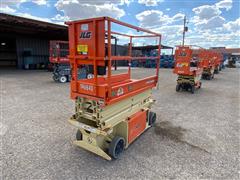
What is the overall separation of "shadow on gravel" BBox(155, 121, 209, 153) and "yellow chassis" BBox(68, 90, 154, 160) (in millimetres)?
1073

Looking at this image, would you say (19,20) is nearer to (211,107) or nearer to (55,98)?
(55,98)

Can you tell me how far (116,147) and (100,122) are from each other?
0.58 meters

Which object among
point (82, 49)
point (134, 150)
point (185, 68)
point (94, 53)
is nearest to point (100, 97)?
point (94, 53)

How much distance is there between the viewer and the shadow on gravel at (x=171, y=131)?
331cm

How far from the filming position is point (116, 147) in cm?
260

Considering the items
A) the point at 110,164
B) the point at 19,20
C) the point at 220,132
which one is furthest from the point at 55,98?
the point at 19,20

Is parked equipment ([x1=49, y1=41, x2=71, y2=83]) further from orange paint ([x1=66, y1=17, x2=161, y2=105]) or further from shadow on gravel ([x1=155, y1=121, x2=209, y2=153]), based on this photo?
orange paint ([x1=66, y1=17, x2=161, y2=105])

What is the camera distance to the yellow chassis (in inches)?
92.9

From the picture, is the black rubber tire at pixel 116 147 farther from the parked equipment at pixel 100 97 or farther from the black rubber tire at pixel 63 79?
the black rubber tire at pixel 63 79

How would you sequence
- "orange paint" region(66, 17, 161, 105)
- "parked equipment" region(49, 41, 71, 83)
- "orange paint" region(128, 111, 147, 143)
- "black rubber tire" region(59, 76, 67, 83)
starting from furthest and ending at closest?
"black rubber tire" region(59, 76, 67, 83), "parked equipment" region(49, 41, 71, 83), "orange paint" region(128, 111, 147, 143), "orange paint" region(66, 17, 161, 105)

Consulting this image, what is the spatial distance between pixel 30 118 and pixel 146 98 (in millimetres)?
3073

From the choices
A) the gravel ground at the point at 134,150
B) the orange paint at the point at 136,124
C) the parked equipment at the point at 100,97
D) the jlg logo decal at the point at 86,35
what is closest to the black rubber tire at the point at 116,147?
the parked equipment at the point at 100,97

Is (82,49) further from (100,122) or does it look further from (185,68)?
(185,68)

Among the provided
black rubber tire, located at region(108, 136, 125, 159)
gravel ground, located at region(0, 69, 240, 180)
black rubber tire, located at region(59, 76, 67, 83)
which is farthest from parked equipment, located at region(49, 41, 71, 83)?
black rubber tire, located at region(108, 136, 125, 159)
